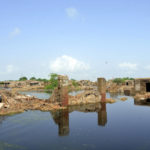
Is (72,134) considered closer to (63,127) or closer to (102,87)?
(63,127)

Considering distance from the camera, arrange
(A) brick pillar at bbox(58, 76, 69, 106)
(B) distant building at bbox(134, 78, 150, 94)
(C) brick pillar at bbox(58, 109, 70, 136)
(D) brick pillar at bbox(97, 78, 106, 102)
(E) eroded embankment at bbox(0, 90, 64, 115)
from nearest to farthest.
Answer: (C) brick pillar at bbox(58, 109, 70, 136), (E) eroded embankment at bbox(0, 90, 64, 115), (A) brick pillar at bbox(58, 76, 69, 106), (D) brick pillar at bbox(97, 78, 106, 102), (B) distant building at bbox(134, 78, 150, 94)

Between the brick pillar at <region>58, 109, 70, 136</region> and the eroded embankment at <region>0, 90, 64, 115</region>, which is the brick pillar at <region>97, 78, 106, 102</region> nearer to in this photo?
the eroded embankment at <region>0, 90, 64, 115</region>

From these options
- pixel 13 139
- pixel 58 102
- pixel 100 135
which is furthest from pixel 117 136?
pixel 58 102

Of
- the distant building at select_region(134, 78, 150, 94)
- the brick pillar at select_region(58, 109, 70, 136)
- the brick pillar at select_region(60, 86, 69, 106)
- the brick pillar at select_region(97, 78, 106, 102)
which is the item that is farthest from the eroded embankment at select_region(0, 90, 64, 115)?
the distant building at select_region(134, 78, 150, 94)

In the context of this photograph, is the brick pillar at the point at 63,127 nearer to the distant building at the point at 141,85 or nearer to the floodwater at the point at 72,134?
the floodwater at the point at 72,134

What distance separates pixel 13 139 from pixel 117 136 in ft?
27.3

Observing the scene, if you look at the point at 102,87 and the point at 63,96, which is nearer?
the point at 63,96

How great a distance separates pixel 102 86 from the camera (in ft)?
110

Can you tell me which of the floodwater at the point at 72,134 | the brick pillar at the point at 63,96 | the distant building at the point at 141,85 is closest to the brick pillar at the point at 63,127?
the floodwater at the point at 72,134

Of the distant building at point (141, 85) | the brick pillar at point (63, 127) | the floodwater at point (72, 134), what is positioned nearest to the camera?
the floodwater at point (72, 134)

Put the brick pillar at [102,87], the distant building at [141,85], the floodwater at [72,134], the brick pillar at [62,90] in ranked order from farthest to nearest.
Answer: the distant building at [141,85] → the brick pillar at [102,87] → the brick pillar at [62,90] → the floodwater at [72,134]

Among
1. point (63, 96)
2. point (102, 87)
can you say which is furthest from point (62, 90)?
point (102, 87)

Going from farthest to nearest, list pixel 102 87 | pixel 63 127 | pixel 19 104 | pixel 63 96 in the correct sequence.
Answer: pixel 102 87
pixel 63 96
pixel 19 104
pixel 63 127

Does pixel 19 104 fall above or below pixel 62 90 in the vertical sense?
below
